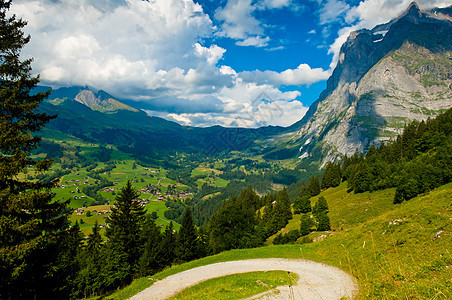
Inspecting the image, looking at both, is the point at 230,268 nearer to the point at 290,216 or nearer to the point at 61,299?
the point at 61,299

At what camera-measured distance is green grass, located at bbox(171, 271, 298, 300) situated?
560 inches

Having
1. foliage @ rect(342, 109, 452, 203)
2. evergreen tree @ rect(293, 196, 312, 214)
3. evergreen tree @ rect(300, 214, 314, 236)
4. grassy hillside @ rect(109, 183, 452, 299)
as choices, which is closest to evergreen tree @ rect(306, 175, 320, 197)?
foliage @ rect(342, 109, 452, 203)

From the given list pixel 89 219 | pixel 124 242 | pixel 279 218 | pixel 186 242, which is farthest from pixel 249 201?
pixel 89 219

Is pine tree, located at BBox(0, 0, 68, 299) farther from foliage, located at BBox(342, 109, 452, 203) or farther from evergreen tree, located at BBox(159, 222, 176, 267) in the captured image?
foliage, located at BBox(342, 109, 452, 203)

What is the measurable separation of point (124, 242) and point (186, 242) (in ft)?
36.2

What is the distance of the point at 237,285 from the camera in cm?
1622

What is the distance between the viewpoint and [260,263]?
22.8 m

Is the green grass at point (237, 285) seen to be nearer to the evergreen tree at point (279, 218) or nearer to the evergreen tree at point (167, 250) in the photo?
the evergreen tree at point (167, 250)

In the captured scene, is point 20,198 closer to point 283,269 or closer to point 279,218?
point 283,269

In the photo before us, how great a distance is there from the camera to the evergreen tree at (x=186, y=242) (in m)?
38.9

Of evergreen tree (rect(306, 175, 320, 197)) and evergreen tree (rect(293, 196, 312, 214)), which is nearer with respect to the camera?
evergreen tree (rect(293, 196, 312, 214))

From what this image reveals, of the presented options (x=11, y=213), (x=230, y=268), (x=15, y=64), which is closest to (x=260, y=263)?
(x=230, y=268)

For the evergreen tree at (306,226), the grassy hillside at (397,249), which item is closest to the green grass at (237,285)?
the grassy hillside at (397,249)

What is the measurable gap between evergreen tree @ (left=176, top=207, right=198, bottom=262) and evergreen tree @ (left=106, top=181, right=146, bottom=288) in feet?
24.0
